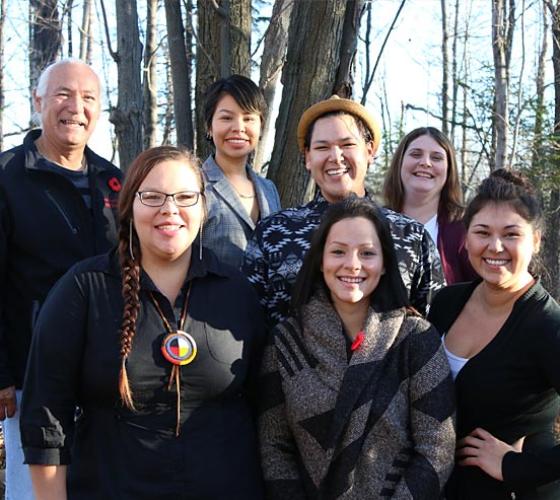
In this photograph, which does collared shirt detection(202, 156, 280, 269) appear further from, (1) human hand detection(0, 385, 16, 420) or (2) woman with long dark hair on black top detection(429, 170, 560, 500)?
(2) woman with long dark hair on black top detection(429, 170, 560, 500)

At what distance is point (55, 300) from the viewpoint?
2451 millimetres

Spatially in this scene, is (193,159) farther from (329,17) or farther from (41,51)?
(41,51)

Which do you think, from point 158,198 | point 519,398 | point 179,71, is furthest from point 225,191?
point 179,71

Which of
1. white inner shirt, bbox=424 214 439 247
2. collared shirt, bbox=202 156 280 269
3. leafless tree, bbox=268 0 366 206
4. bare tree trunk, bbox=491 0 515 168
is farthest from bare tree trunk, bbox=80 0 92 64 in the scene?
white inner shirt, bbox=424 214 439 247

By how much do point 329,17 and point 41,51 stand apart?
11.4 m

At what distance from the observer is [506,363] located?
8.61 ft

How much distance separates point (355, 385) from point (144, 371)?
0.73m

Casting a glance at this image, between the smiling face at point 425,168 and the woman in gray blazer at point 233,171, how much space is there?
91 centimetres

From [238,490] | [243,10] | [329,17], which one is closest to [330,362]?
[238,490]

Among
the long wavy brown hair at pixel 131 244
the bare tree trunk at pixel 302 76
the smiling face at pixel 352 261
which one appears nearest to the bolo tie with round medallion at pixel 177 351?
the long wavy brown hair at pixel 131 244

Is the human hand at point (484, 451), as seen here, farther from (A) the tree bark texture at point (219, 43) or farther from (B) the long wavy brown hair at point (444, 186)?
(A) the tree bark texture at point (219, 43)

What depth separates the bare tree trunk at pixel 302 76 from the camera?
516 centimetres

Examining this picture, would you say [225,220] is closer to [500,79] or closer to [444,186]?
[444,186]

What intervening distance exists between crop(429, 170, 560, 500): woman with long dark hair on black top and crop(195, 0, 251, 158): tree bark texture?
307 cm
